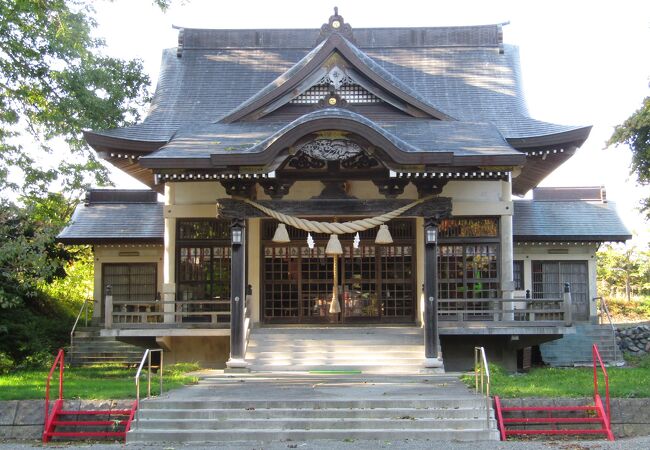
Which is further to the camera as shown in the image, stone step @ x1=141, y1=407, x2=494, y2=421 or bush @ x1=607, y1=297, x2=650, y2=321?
bush @ x1=607, y1=297, x2=650, y2=321

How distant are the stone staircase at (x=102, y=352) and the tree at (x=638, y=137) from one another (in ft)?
46.1

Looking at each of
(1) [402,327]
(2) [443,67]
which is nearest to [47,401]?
(1) [402,327]

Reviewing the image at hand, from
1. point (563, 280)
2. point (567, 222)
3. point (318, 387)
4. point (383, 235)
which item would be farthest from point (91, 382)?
point (567, 222)

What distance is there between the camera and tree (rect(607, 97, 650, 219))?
57.6ft

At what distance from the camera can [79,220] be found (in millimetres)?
25391

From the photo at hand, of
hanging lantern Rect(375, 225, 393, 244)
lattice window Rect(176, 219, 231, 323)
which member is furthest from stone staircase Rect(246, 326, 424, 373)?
hanging lantern Rect(375, 225, 393, 244)

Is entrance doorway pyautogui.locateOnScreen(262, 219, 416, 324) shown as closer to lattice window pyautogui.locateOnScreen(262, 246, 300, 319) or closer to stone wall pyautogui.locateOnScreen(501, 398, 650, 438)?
lattice window pyautogui.locateOnScreen(262, 246, 300, 319)

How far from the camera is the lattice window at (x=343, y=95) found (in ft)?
65.7

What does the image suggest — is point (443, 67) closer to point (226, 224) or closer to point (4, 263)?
point (226, 224)

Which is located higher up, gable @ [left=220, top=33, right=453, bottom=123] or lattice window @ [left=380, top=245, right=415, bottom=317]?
gable @ [left=220, top=33, right=453, bottom=123]

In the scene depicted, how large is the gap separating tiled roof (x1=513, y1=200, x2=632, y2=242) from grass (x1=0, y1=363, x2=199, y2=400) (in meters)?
11.7

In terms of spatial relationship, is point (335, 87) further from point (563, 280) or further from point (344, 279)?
point (563, 280)

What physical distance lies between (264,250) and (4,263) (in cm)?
634

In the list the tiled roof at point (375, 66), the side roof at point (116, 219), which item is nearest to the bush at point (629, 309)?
the tiled roof at point (375, 66)
